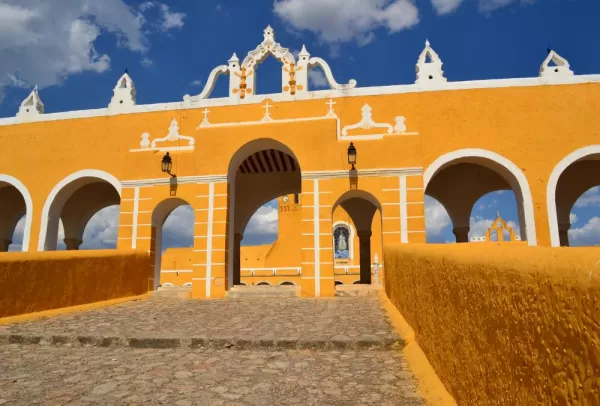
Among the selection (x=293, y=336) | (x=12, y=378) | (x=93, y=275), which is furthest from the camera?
(x=93, y=275)

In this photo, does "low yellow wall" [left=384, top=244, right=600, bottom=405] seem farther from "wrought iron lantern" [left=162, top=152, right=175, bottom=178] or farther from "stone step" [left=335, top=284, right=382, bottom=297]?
"wrought iron lantern" [left=162, top=152, right=175, bottom=178]

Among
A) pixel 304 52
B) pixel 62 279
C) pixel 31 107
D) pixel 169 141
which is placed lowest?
pixel 62 279

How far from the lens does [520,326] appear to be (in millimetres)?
1691

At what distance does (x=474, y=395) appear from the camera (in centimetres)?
229

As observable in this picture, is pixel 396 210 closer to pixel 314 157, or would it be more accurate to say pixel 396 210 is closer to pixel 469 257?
pixel 314 157

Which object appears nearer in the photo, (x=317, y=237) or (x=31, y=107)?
(x=317, y=237)

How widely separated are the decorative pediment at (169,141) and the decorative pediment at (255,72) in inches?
33.4

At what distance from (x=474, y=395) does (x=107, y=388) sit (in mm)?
2697

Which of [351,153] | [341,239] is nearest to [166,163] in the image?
[351,153]

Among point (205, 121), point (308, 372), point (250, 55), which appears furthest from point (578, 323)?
point (250, 55)

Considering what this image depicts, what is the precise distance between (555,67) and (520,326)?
10.4 meters

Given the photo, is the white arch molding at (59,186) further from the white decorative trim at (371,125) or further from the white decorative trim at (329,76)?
the white decorative trim at (371,125)

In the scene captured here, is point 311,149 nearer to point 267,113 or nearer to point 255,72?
point 267,113

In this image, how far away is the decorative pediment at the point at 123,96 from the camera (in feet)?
37.9
